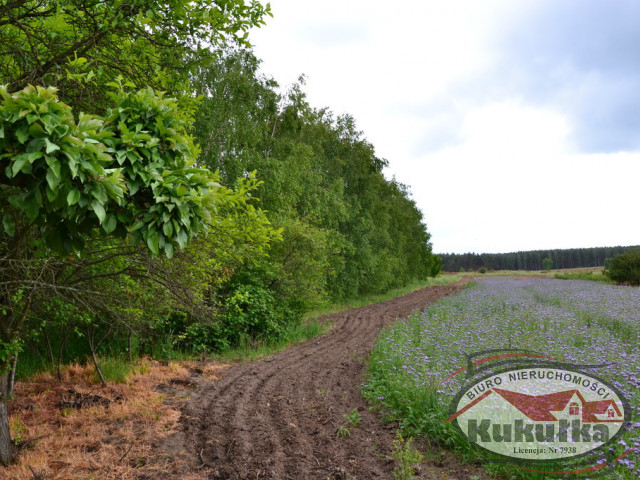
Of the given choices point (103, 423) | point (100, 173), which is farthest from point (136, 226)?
point (103, 423)

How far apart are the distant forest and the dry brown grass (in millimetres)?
106529

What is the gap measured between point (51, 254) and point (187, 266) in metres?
1.50

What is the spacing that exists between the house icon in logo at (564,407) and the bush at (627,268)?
1286 inches

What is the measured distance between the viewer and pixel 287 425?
5.56 meters

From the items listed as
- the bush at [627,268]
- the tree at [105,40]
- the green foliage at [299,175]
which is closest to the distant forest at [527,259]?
the bush at [627,268]

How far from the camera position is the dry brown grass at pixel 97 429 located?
170 inches

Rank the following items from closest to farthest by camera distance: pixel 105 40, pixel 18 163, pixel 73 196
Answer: pixel 18 163
pixel 73 196
pixel 105 40

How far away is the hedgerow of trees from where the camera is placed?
2061mm

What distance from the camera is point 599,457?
12.8 ft

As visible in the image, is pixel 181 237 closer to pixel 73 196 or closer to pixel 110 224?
pixel 110 224

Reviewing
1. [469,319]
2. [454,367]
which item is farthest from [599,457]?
[469,319]

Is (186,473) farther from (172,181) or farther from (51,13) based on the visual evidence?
(51,13)

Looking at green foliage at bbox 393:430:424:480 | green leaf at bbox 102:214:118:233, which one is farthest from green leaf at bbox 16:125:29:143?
green foliage at bbox 393:430:424:480

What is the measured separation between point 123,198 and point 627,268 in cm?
3876
